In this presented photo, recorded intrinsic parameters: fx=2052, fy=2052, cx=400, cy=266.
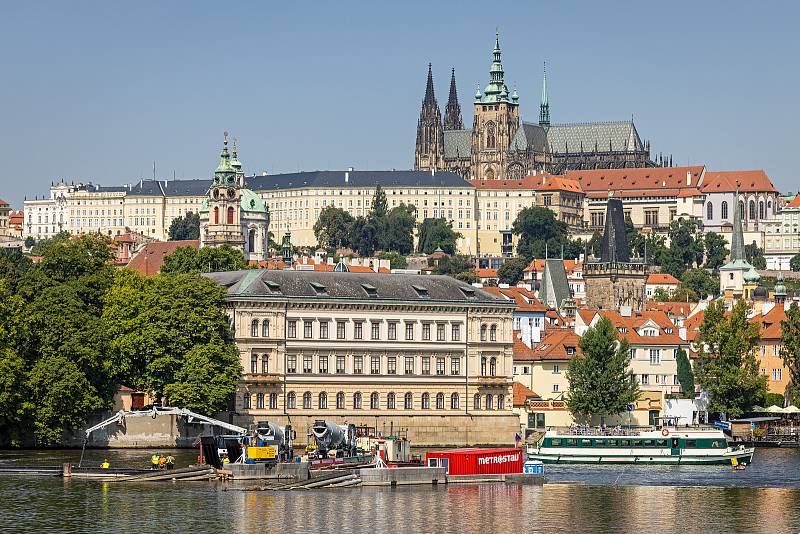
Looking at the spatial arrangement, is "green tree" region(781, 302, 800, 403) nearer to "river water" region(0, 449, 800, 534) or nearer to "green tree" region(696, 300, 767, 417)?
"green tree" region(696, 300, 767, 417)

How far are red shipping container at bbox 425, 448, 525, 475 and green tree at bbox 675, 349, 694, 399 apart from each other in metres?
45.9

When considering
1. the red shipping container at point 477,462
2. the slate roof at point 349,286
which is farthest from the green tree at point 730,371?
the red shipping container at point 477,462

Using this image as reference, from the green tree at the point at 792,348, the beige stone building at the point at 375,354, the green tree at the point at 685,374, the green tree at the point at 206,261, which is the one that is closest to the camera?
the beige stone building at the point at 375,354

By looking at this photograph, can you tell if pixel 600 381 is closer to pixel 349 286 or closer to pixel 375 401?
pixel 375 401

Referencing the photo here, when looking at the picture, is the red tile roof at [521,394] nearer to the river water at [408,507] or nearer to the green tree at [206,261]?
the green tree at [206,261]

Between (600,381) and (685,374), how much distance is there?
15659 millimetres

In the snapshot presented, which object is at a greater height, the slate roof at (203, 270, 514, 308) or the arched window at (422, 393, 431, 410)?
the slate roof at (203, 270, 514, 308)

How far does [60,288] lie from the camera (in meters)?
111

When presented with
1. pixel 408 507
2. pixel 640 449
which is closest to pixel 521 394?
pixel 640 449

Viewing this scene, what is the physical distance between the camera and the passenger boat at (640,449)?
10619 cm

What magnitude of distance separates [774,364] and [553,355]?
74.1ft

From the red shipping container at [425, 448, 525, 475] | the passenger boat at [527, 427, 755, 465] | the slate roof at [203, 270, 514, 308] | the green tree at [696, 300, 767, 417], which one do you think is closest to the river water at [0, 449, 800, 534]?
the red shipping container at [425, 448, 525, 475]

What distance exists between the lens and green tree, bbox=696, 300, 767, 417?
443 ft

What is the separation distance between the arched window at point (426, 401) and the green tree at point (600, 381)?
1228cm
